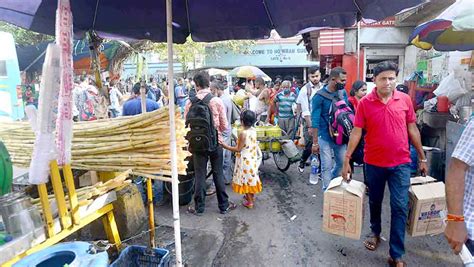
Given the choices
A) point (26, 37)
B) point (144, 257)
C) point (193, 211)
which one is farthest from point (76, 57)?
point (144, 257)

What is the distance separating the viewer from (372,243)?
3.45 m

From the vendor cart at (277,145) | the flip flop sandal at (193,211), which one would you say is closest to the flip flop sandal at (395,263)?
the flip flop sandal at (193,211)

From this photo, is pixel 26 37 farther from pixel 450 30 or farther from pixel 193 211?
pixel 450 30

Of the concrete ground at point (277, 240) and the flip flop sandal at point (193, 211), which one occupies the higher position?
the flip flop sandal at point (193, 211)

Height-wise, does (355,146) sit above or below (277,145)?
above

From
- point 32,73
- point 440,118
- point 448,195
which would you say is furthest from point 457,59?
point 32,73

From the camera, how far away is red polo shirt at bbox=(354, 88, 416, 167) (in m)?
3.01

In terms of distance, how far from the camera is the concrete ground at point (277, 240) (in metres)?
3.35

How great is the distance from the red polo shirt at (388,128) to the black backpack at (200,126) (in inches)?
74.2

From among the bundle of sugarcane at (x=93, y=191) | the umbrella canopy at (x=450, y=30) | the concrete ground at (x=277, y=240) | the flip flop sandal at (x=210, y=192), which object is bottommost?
the concrete ground at (x=277, y=240)

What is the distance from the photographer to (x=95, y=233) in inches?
154

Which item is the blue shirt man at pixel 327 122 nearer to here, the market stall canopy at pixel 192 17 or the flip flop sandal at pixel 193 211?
the market stall canopy at pixel 192 17

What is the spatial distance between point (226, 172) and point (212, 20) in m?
2.91

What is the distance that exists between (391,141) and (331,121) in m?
1.33
